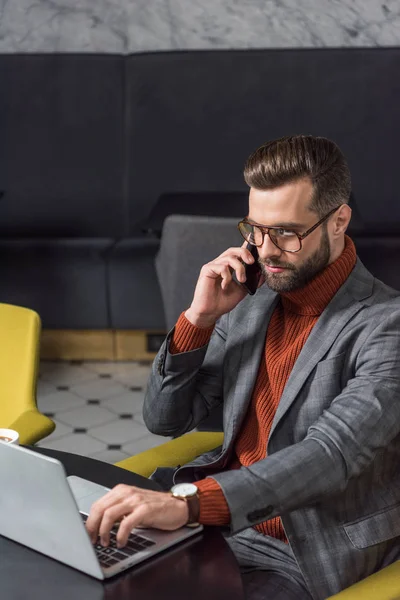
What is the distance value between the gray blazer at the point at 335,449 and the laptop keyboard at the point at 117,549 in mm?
168

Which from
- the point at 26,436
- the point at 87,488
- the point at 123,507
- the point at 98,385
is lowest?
the point at 98,385

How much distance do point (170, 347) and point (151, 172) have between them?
11.7 feet

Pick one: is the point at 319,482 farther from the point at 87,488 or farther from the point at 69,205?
the point at 69,205

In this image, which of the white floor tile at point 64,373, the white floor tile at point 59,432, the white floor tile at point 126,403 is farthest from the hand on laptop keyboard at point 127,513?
the white floor tile at point 64,373

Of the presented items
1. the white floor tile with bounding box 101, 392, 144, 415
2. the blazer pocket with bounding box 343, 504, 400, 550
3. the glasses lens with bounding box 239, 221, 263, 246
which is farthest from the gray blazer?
the white floor tile with bounding box 101, 392, 144, 415

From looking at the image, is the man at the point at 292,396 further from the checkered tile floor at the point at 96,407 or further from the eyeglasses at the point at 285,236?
the checkered tile floor at the point at 96,407

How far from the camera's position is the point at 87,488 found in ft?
5.93

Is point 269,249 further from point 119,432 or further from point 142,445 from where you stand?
point 119,432

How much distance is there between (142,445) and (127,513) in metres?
2.57

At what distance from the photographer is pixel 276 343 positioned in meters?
2.08

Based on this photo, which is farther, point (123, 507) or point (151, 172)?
point (151, 172)

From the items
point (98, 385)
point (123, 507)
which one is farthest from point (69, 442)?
point (123, 507)

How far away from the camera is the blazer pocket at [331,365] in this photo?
1.88 metres

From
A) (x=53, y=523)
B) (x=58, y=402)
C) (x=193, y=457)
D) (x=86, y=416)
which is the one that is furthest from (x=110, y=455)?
(x=53, y=523)
